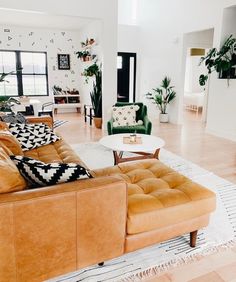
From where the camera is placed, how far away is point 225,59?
5.14 metres

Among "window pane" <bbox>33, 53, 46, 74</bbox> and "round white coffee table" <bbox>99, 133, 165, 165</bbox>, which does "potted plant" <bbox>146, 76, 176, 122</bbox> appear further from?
"window pane" <bbox>33, 53, 46, 74</bbox>

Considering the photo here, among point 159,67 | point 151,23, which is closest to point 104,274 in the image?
point 159,67

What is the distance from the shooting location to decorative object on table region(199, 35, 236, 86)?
197 inches

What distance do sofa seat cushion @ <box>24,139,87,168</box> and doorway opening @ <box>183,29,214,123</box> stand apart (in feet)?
12.7

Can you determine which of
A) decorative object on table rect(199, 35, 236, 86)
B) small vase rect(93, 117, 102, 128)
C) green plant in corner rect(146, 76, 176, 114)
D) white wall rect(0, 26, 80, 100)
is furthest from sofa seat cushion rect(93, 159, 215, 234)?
white wall rect(0, 26, 80, 100)

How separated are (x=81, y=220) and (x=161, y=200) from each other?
0.59 meters

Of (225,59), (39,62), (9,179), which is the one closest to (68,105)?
(39,62)

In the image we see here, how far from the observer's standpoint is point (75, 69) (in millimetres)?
9148

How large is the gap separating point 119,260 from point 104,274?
0.53ft

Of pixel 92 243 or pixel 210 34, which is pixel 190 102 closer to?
pixel 210 34

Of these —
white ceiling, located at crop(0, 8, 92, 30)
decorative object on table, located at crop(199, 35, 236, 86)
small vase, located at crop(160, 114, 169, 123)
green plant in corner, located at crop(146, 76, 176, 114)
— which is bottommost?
small vase, located at crop(160, 114, 169, 123)

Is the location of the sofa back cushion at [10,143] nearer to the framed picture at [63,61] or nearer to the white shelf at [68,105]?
the white shelf at [68,105]

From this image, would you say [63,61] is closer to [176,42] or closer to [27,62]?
[27,62]

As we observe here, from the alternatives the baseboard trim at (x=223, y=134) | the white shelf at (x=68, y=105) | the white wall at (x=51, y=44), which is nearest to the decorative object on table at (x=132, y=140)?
the baseboard trim at (x=223, y=134)
